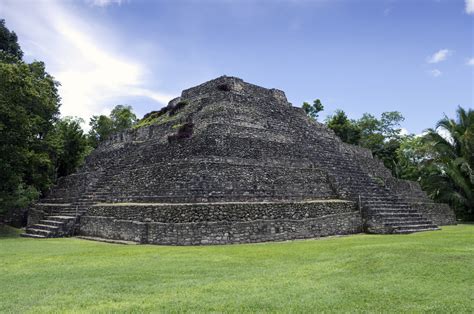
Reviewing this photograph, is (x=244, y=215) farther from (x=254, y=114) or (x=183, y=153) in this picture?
(x=254, y=114)

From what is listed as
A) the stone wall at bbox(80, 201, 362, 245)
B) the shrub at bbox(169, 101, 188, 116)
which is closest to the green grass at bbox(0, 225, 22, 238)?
the stone wall at bbox(80, 201, 362, 245)

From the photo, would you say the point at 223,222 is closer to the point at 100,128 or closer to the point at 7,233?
the point at 7,233

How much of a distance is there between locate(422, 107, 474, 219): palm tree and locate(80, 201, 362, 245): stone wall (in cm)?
1244

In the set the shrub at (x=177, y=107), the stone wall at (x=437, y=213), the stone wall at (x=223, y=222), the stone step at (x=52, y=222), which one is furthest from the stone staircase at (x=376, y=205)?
the stone step at (x=52, y=222)

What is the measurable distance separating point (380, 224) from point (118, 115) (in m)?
34.5

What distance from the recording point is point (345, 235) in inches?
579

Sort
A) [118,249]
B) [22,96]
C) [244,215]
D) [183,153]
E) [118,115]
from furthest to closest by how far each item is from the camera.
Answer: [118,115] < [22,96] < [183,153] < [244,215] < [118,249]

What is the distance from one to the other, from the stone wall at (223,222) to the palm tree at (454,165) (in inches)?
490

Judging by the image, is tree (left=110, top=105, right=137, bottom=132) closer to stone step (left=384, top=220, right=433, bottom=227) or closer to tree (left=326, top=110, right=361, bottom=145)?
tree (left=326, top=110, right=361, bottom=145)

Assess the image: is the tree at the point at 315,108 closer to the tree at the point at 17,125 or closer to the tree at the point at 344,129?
the tree at the point at 344,129

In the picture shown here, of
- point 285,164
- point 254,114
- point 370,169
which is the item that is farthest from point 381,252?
point 370,169

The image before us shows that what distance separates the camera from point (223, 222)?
1213cm

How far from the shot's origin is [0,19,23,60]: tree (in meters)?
29.8

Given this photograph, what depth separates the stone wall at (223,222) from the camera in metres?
12.0
